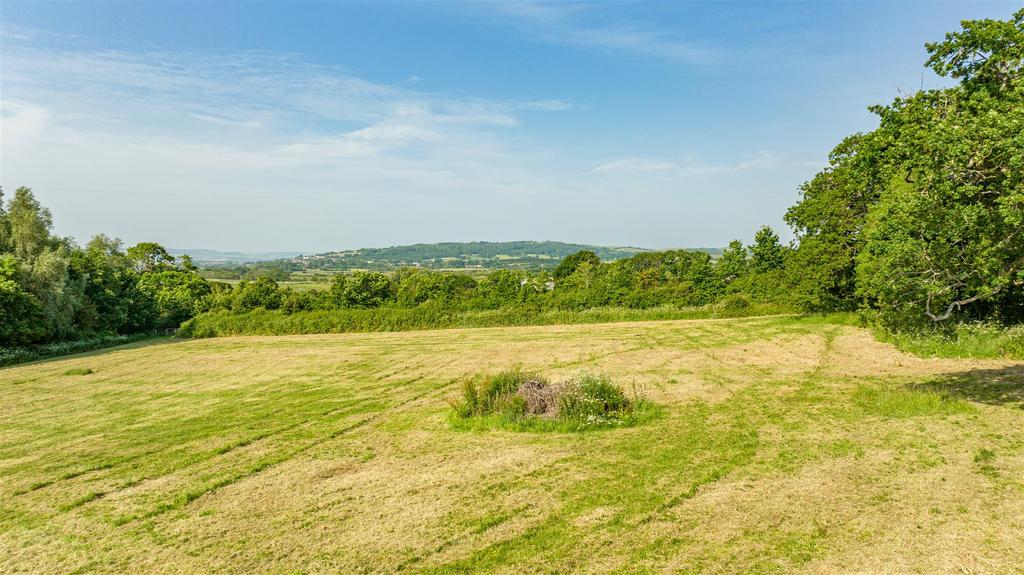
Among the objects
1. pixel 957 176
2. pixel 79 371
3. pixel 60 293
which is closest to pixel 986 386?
pixel 957 176

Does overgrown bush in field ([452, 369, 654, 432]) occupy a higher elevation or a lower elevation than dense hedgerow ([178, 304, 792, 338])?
higher

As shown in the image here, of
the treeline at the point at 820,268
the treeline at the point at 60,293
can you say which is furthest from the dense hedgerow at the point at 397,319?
the treeline at the point at 60,293

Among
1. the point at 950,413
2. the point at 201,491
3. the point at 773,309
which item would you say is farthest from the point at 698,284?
the point at 201,491

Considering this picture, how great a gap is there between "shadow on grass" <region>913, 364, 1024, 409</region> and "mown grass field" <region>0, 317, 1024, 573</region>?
136mm

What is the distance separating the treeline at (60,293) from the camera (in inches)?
1218

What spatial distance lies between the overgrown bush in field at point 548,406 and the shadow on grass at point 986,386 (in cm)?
811

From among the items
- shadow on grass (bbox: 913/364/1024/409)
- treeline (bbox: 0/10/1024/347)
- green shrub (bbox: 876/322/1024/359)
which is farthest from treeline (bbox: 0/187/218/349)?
green shrub (bbox: 876/322/1024/359)

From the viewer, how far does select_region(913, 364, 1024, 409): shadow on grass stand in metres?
12.6

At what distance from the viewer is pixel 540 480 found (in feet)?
29.7

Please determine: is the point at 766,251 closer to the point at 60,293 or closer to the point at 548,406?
the point at 548,406

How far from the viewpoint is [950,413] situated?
456 inches

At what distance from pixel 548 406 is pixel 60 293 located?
37538 mm

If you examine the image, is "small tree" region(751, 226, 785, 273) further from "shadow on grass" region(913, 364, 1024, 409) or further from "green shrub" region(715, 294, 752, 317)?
"shadow on grass" region(913, 364, 1024, 409)

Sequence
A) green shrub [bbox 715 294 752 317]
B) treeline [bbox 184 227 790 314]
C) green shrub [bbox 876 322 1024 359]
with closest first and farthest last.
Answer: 1. green shrub [bbox 876 322 1024 359]
2. green shrub [bbox 715 294 752 317]
3. treeline [bbox 184 227 790 314]
